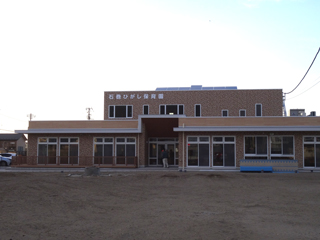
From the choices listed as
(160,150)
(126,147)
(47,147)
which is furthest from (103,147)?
(160,150)

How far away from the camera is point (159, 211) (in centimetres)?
1094

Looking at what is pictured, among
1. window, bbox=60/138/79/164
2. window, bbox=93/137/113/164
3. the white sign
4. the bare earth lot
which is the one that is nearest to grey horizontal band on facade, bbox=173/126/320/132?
window, bbox=93/137/113/164

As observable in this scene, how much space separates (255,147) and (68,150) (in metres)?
14.8

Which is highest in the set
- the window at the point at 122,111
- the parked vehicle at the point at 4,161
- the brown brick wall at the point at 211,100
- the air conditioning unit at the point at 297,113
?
the brown brick wall at the point at 211,100

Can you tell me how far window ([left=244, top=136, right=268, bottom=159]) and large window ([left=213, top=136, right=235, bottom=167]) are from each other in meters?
1.02

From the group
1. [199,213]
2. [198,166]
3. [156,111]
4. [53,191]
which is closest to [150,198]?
[199,213]

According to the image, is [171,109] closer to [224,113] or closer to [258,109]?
[224,113]

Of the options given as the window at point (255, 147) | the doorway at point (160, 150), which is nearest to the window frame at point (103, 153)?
the doorway at point (160, 150)

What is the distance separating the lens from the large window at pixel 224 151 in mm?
27047

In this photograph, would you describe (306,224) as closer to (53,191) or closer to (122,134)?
(53,191)

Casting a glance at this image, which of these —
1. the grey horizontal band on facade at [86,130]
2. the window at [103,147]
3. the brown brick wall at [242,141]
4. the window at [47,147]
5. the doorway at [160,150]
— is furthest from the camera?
the doorway at [160,150]

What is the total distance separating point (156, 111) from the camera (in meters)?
35.6

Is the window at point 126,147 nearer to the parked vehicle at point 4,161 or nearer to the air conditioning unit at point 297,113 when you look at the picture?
the air conditioning unit at point 297,113

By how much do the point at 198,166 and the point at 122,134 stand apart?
6.66m
